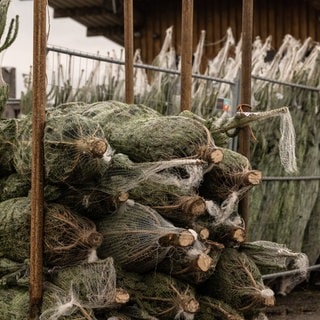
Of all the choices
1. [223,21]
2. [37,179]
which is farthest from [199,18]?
[37,179]

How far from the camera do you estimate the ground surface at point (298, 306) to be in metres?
6.75

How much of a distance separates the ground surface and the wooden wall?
19.1 feet

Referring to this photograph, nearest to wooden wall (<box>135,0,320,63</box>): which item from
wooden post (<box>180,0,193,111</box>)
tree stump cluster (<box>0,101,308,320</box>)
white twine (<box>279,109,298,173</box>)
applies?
wooden post (<box>180,0,193,111</box>)

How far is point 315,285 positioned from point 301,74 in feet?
7.43

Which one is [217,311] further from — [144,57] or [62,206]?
[144,57]

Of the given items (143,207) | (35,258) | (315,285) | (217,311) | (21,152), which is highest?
(21,152)

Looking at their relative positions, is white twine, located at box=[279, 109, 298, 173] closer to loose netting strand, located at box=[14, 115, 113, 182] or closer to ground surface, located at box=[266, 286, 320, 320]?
loose netting strand, located at box=[14, 115, 113, 182]

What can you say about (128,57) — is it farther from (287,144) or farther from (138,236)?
(138,236)

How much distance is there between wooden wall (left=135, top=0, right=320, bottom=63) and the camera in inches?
524

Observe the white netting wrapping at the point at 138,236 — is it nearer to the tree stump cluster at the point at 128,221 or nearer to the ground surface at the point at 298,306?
the tree stump cluster at the point at 128,221

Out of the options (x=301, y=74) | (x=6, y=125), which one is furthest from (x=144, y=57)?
(x=6, y=125)

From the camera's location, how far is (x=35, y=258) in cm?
313

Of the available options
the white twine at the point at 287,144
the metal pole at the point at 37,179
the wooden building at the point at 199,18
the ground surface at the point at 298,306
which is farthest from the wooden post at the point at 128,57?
the wooden building at the point at 199,18

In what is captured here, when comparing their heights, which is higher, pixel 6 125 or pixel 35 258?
pixel 6 125
